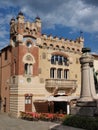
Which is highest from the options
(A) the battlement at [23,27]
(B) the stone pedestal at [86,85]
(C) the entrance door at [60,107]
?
(A) the battlement at [23,27]

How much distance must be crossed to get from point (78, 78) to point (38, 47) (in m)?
7.86

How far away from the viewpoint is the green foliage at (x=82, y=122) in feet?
54.2

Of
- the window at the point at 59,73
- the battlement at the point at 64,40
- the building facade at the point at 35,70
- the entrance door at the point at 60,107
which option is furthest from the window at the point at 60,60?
the entrance door at the point at 60,107

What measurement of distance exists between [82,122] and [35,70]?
65.5 feet

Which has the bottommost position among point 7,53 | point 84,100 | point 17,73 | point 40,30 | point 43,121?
point 43,121

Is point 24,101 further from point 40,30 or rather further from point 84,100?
point 84,100

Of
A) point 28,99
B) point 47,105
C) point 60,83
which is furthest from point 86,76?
point 60,83

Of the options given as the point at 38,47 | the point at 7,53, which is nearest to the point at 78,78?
the point at 38,47

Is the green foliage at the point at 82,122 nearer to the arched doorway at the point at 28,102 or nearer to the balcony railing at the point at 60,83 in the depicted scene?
the arched doorway at the point at 28,102

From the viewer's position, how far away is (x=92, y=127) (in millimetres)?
16547

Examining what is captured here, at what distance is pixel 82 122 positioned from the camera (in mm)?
17188

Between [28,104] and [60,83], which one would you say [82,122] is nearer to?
[28,104]

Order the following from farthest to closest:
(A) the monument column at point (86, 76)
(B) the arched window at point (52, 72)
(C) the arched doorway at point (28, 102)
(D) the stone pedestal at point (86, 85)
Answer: (B) the arched window at point (52, 72) → (C) the arched doorway at point (28, 102) → (A) the monument column at point (86, 76) → (D) the stone pedestal at point (86, 85)

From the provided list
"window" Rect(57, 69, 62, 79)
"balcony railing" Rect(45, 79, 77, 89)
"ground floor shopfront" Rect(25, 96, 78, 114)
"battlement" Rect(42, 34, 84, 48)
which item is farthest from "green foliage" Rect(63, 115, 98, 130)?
"battlement" Rect(42, 34, 84, 48)
